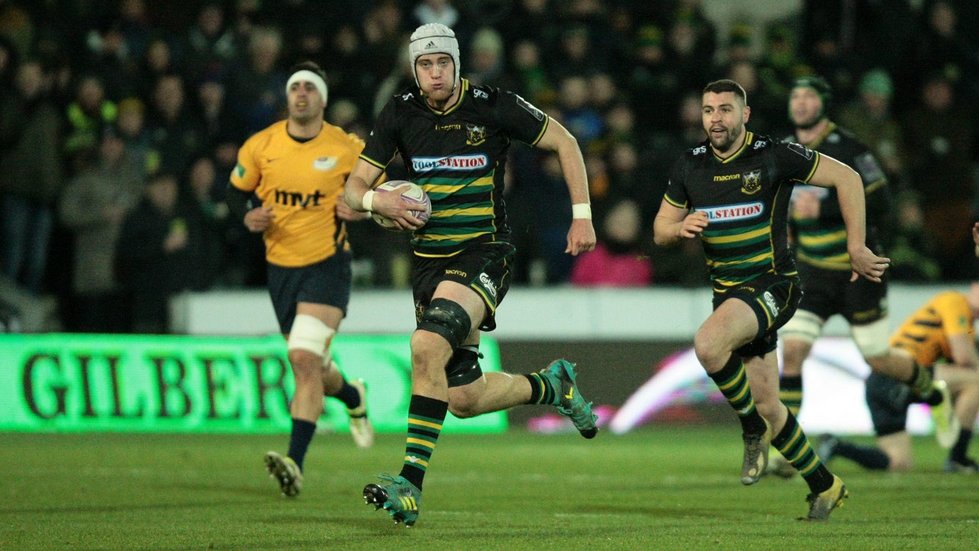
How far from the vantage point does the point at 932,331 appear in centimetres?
1312

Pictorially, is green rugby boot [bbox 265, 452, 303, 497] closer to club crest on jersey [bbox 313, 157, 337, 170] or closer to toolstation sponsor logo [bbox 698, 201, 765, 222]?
club crest on jersey [bbox 313, 157, 337, 170]

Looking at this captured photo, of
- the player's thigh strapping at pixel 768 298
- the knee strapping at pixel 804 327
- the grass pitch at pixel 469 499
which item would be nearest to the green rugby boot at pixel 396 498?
the grass pitch at pixel 469 499

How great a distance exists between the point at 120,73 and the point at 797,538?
38.8 ft

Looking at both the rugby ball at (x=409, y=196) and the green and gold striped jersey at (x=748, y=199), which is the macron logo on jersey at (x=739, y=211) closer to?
the green and gold striped jersey at (x=748, y=199)

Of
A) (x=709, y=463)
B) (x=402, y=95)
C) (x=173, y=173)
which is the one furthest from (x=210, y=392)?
(x=402, y=95)

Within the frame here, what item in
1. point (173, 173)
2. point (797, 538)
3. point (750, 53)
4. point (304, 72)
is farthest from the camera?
point (750, 53)

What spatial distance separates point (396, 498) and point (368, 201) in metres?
1.70

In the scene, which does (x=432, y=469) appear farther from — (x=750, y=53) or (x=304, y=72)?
(x=750, y=53)

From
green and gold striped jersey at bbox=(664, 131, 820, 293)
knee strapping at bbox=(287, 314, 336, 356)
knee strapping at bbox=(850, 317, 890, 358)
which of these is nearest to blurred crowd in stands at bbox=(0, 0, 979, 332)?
knee strapping at bbox=(850, 317, 890, 358)

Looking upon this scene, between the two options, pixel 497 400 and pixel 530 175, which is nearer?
pixel 497 400

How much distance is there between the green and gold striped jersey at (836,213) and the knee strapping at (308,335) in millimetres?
3611

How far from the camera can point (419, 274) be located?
29.5ft

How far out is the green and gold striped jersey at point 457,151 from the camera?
8.82 metres

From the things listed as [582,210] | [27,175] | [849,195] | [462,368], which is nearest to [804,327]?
[849,195]
